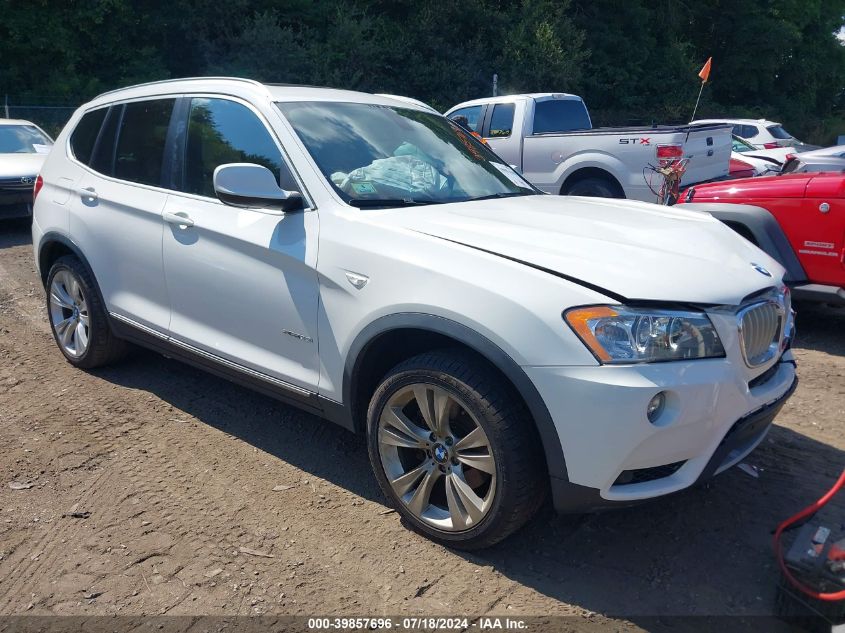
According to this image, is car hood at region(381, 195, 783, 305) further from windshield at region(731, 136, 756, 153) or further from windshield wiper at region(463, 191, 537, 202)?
windshield at region(731, 136, 756, 153)

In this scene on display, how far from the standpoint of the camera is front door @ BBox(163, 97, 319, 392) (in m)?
3.42

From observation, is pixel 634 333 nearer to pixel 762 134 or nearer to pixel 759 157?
pixel 759 157

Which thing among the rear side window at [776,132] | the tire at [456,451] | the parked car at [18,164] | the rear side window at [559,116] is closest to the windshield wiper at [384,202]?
the tire at [456,451]

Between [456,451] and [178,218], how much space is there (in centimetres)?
204

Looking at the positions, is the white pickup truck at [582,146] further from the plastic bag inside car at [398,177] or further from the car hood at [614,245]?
the plastic bag inside car at [398,177]

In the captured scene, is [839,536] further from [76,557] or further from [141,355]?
[141,355]

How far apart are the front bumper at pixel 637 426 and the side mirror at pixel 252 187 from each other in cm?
146

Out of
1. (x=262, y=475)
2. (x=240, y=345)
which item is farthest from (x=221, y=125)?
(x=262, y=475)

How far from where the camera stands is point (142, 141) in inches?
178

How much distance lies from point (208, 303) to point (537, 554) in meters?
2.05

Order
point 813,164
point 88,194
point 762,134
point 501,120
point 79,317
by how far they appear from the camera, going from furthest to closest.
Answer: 1. point 762,134
2. point 501,120
3. point 813,164
4. point 79,317
5. point 88,194

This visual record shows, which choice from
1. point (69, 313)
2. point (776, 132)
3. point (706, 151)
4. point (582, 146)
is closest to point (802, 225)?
point (706, 151)

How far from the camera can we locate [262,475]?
3.74 metres

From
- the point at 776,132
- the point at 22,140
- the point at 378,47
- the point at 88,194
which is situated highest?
the point at 88,194
